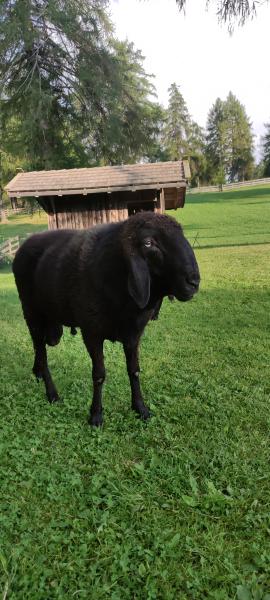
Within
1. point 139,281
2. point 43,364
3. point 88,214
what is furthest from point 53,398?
point 88,214

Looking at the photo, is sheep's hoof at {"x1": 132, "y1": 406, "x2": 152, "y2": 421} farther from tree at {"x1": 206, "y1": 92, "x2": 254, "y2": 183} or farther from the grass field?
tree at {"x1": 206, "y1": 92, "x2": 254, "y2": 183}

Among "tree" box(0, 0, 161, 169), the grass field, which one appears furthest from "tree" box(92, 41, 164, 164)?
the grass field

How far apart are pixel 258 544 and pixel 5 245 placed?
2631cm

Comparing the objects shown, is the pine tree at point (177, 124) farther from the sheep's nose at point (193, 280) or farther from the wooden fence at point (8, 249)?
the sheep's nose at point (193, 280)

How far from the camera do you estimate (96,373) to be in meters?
3.87

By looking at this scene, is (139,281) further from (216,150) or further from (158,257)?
(216,150)

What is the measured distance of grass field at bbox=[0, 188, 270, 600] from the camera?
7.69ft

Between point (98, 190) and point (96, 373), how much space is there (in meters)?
10.4

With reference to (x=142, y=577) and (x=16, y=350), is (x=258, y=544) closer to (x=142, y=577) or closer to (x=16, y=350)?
(x=142, y=577)

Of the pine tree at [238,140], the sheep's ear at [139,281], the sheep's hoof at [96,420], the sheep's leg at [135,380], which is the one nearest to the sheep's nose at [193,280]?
the sheep's ear at [139,281]

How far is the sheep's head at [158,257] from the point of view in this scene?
3186mm

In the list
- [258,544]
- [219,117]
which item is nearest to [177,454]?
[258,544]

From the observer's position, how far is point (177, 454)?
136 inches

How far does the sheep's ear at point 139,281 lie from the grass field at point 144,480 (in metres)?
1.35
